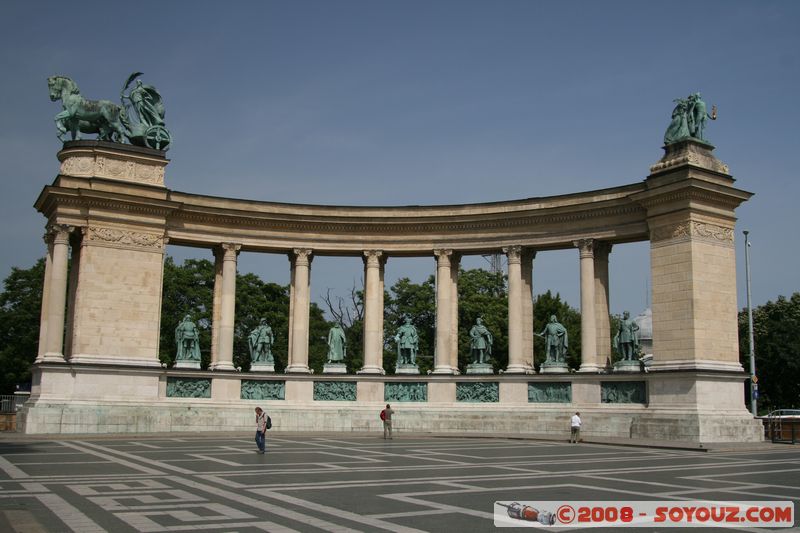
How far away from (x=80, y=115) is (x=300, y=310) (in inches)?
661

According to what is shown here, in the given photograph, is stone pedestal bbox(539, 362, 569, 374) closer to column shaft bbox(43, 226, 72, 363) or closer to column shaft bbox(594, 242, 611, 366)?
column shaft bbox(594, 242, 611, 366)

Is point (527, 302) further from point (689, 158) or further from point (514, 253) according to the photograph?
point (689, 158)

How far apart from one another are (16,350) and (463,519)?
67614 millimetres

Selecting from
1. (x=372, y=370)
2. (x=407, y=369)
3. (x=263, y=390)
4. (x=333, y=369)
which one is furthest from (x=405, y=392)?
(x=263, y=390)

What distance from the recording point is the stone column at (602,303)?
1855 inches

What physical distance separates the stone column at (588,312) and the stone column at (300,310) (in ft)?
53.4

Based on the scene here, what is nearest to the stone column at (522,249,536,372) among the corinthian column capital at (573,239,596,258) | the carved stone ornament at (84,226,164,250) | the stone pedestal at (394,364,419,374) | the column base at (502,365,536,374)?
the column base at (502,365,536,374)

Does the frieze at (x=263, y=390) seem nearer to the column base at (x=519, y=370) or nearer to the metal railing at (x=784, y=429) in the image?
the column base at (x=519, y=370)

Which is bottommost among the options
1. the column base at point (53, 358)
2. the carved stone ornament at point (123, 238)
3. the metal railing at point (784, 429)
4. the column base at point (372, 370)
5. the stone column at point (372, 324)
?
the metal railing at point (784, 429)

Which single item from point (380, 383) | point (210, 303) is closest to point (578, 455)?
point (380, 383)

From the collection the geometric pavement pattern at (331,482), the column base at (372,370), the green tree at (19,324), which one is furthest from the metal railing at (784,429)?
the green tree at (19,324)

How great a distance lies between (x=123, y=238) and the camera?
4616 centimetres

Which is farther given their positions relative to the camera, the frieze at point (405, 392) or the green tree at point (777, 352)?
the green tree at point (777, 352)

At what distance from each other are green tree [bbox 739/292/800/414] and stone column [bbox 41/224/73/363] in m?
61.6
